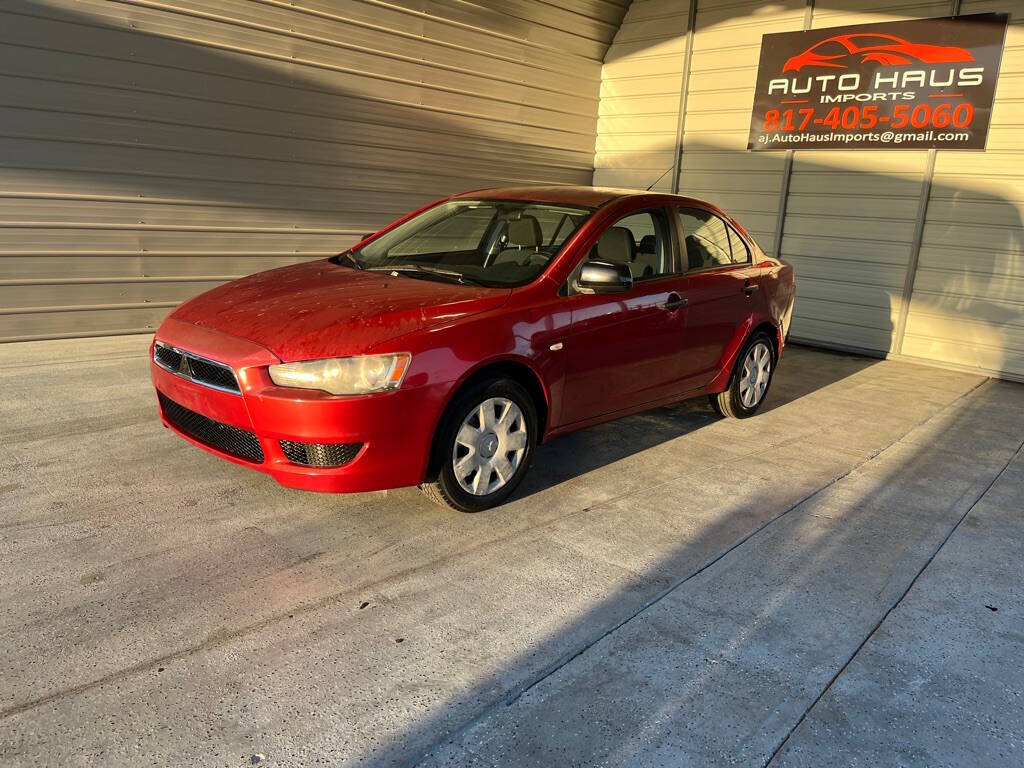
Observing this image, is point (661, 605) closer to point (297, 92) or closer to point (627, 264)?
→ point (627, 264)

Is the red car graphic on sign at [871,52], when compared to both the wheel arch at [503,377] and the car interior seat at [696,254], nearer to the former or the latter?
the car interior seat at [696,254]

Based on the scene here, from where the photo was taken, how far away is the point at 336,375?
3.29 m

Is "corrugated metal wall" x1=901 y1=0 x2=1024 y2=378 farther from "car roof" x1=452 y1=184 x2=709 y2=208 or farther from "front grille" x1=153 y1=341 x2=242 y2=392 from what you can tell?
"front grille" x1=153 y1=341 x2=242 y2=392

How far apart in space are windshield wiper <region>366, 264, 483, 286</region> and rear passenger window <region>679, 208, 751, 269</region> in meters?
1.63

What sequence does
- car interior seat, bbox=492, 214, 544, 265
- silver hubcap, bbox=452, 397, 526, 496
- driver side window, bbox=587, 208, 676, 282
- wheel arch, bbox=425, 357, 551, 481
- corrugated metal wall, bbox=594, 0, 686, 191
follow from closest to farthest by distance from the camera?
1. wheel arch, bbox=425, 357, 551, 481
2. silver hubcap, bbox=452, 397, 526, 496
3. car interior seat, bbox=492, 214, 544, 265
4. driver side window, bbox=587, 208, 676, 282
5. corrugated metal wall, bbox=594, 0, 686, 191

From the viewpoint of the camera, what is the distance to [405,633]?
283 centimetres

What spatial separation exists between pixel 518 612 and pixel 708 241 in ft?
10.5

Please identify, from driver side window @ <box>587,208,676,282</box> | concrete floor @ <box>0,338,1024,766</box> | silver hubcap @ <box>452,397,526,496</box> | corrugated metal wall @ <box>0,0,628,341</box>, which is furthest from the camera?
corrugated metal wall @ <box>0,0,628,341</box>

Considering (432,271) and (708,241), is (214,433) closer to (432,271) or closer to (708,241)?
(432,271)

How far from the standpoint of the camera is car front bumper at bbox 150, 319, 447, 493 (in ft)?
10.7

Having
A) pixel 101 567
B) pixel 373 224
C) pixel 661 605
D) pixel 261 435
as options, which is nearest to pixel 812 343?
pixel 373 224

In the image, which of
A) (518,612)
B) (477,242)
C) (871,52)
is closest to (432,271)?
(477,242)

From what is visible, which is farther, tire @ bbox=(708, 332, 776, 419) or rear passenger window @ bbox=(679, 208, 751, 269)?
tire @ bbox=(708, 332, 776, 419)

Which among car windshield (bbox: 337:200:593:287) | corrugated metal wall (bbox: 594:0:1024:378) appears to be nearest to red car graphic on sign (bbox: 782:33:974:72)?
corrugated metal wall (bbox: 594:0:1024:378)
